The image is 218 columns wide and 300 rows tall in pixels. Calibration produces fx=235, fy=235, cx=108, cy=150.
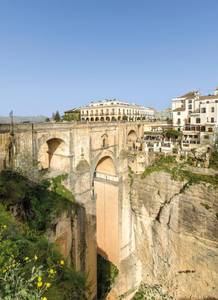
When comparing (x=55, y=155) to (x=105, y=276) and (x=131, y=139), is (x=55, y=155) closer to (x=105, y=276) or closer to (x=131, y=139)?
(x=105, y=276)

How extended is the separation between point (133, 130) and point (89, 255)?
1305 centimetres

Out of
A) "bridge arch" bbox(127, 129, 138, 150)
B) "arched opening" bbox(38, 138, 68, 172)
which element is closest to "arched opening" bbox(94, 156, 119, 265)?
"bridge arch" bbox(127, 129, 138, 150)

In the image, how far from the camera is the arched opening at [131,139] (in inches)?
899

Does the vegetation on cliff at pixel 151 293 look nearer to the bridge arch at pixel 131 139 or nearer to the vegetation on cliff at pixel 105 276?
the vegetation on cliff at pixel 105 276

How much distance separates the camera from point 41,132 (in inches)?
509

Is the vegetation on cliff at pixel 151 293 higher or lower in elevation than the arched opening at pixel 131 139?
lower

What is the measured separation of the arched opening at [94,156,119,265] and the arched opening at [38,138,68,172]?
5.51 meters

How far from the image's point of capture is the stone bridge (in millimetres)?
12148

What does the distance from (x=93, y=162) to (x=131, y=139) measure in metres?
8.54

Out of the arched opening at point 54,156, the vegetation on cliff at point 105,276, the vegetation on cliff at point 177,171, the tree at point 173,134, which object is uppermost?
the tree at point 173,134

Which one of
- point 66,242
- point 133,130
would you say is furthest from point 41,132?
point 133,130

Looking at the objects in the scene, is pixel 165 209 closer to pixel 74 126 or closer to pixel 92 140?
pixel 92 140

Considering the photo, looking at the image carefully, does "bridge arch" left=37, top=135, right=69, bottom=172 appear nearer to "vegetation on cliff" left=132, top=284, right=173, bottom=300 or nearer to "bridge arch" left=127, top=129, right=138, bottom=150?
"bridge arch" left=127, top=129, right=138, bottom=150

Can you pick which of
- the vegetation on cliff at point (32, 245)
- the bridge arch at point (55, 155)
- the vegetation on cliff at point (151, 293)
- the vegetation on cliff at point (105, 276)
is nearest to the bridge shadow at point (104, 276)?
the vegetation on cliff at point (105, 276)
